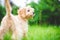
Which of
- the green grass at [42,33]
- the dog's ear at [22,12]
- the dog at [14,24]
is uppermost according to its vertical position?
the dog's ear at [22,12]

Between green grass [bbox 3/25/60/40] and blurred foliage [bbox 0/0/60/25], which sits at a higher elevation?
blurred foliage [bbox 0/0/60/25]

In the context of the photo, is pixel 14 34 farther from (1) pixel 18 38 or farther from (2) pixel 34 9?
(2) pixel 34 9

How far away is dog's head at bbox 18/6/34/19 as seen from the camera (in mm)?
1664

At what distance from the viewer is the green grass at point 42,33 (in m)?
1.72

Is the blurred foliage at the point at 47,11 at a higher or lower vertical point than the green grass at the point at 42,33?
higher

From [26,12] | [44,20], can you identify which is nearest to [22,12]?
[26,12]

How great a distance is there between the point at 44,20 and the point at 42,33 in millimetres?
89

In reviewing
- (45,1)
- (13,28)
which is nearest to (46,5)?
(45,1)

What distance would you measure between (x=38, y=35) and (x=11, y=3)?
0.89ft

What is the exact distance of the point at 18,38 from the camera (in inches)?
66.9

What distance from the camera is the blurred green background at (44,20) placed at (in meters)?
1.72

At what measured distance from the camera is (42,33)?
1.73 metres

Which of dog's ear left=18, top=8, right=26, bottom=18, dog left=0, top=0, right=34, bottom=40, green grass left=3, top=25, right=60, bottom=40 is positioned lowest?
green grass left=3, top=25, right=60, bottom=40

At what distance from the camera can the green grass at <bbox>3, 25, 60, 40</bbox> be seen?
1.72 meters
